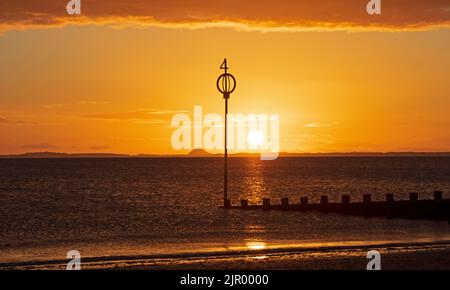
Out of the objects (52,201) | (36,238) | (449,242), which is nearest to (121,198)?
(52,201)

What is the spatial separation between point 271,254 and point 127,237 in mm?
18041

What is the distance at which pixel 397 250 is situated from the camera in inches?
1217

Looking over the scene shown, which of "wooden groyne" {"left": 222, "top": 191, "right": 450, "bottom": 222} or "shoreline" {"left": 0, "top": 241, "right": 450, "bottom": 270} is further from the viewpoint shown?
"wooden groyne" {"left": 222, "top": 191, "right": 450, "bottom": 222}

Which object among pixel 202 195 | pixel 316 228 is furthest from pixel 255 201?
pixel 316 228

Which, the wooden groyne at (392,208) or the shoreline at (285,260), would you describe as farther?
the wooden groyne at (392,208)

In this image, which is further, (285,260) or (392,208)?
(392,208)

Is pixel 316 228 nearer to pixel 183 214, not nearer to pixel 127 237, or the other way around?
pixel 127 237

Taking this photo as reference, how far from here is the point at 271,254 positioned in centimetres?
3086

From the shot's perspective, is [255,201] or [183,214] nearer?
[183,214]
